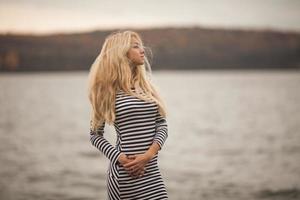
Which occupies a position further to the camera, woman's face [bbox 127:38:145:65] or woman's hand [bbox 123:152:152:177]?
woman's face [bbox 127:38:145:65]

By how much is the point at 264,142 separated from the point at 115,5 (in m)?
103

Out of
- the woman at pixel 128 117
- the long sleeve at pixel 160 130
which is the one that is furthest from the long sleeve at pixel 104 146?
the long sleeve at pixel 160 130

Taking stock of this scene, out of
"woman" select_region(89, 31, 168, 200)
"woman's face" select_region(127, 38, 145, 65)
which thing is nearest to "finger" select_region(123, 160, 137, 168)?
"woman" select_region(89, 31, 168, 200)

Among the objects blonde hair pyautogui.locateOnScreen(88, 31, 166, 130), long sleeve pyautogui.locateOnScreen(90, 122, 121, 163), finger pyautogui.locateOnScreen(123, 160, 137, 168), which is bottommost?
finger pyautogui.locateOnScreen(123, 160, 137, 168)

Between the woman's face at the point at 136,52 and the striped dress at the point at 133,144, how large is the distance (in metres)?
0.23

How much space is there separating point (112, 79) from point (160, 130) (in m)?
0.43

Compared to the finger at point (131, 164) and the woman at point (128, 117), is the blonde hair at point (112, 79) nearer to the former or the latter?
the woman at point (128, 117)

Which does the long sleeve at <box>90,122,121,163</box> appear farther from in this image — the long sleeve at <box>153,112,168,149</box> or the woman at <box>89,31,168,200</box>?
the long sleeve at <box>153,112,168,149</box>

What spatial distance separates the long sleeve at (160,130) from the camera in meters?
3.46

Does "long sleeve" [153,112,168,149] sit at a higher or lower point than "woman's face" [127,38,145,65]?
lower

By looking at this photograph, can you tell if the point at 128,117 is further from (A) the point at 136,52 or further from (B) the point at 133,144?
(A) the point at 136,52

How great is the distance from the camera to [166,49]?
299 ft

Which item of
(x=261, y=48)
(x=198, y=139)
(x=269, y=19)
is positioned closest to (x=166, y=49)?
(x=269, y=19)

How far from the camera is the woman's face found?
11.7 feet
